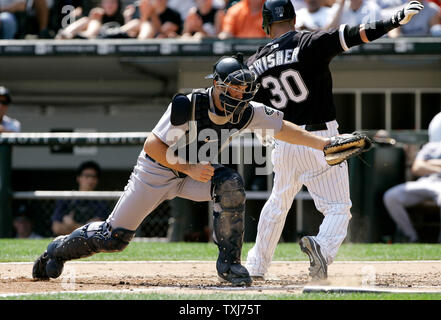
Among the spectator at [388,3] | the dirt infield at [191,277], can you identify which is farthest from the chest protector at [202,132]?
the spectator at [388,3]

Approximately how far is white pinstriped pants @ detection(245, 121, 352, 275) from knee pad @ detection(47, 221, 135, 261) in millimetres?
916

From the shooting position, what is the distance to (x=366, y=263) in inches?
248

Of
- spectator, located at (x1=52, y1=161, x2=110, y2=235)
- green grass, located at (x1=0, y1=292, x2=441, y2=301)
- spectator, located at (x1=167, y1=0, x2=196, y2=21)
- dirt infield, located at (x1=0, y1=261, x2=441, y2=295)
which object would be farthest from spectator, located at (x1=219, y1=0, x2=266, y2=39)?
green grass, located at (x1=0, y1=292, x2=441, y2=301)

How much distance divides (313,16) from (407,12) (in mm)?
4847

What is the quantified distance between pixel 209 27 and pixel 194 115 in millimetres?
5911

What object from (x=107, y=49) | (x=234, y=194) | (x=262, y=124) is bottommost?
(x=234, y=194)

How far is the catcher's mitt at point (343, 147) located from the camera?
4.55m

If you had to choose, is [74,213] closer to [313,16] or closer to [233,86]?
[313,16]

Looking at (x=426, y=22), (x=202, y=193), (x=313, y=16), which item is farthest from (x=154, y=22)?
(x=202, y=193)

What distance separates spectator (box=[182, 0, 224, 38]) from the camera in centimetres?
1002
